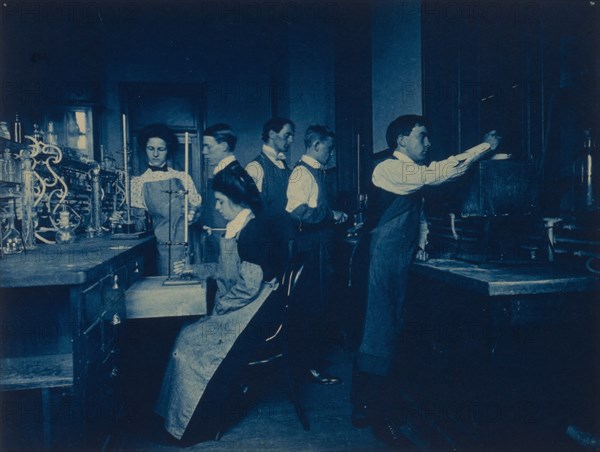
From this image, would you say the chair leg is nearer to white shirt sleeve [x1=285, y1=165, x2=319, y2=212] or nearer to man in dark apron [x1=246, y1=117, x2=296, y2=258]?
man in dark apron [x1=246, y1=117, x2=296, y2=258]

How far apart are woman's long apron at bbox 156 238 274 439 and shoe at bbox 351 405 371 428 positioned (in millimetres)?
785

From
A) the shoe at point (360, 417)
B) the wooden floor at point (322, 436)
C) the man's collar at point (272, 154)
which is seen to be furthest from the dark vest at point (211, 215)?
the shoe at point (360, 417)

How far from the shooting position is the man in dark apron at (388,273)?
2678 millimetres

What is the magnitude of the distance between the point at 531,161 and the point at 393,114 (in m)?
2.24

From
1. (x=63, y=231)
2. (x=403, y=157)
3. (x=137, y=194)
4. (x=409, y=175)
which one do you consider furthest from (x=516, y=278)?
(x=137, y=194)

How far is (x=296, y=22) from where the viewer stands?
7125 mm

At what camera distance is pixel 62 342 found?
2059 millimetres

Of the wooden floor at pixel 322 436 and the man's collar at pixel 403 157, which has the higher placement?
the man's collar at pixel 403 157

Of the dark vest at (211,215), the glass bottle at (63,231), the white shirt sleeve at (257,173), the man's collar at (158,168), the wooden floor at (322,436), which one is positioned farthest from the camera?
the dark vest at (211,215)

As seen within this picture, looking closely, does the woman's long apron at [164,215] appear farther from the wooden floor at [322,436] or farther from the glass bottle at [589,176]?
the glass bottle at [589,176]

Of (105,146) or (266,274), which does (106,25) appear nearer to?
(105,146)

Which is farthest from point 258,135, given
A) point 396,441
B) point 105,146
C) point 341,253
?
point 396,441

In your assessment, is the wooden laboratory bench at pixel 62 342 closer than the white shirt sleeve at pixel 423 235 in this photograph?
Yes

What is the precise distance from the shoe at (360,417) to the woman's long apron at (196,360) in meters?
0.78
